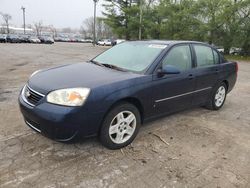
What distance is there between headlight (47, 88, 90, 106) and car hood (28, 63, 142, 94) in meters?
0.09

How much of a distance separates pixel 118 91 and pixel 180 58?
1.67 metres

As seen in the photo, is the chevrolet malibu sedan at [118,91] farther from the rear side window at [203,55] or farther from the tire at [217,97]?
the tire at [217,97]

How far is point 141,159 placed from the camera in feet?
11.8

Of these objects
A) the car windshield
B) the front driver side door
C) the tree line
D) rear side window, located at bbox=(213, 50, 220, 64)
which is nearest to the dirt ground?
the front driver side door

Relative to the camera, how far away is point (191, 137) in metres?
4.40

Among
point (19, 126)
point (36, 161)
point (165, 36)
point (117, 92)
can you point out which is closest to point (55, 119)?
point (36, 161)

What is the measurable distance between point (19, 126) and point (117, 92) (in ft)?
6.44

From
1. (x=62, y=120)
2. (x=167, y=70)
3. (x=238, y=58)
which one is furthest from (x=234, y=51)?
(x=62, y=120)

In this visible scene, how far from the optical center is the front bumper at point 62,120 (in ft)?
10.6

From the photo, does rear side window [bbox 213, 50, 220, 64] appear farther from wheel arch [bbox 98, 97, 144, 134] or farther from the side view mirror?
wheel arch [bbox 98, 97, 144, 134]

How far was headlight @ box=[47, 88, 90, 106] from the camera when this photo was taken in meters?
3.30

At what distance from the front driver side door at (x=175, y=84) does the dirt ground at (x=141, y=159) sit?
0.43m

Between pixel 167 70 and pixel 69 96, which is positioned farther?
pixel 167 70

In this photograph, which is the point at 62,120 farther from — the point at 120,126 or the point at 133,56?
the point at 133,56
